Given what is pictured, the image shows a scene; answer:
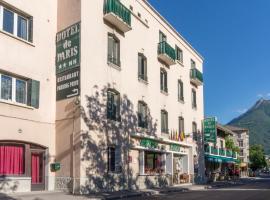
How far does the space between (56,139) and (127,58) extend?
302 inches

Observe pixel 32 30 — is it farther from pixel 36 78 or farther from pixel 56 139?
pixel 56 139

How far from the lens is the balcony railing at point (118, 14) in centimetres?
2416

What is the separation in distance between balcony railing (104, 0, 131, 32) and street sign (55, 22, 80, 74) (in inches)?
107

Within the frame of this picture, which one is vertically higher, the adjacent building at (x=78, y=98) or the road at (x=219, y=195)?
the adjacent building at (x=78, y=98)

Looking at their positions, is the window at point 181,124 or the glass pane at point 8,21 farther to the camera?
the window at point 181,124

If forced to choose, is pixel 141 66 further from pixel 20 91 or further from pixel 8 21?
pixel 8 21

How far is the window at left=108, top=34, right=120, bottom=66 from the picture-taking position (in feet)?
82.0

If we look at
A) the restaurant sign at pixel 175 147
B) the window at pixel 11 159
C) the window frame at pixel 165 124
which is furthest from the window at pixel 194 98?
the window at pixel 11 159

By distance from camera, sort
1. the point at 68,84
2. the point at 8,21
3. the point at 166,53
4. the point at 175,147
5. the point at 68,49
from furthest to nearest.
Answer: the point at 175,147 → the point at 166,53 → the point at 68,49 → the point at 68,84 → the point at 8,21

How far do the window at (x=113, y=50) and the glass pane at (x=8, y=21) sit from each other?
651 centimetres

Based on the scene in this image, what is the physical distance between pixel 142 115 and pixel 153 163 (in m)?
3.77

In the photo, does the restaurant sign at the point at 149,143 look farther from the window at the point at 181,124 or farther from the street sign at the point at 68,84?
the street sign at the point at 68,84

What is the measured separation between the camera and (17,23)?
20.6 meters

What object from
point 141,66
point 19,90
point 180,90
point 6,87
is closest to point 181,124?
point 180,90
